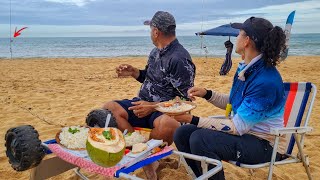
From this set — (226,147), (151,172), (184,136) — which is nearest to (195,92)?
(184,136)

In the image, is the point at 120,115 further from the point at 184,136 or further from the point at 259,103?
the point at 259,103

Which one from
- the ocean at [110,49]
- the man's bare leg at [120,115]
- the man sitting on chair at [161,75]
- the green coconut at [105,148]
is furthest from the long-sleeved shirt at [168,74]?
the ocean at [110,49]

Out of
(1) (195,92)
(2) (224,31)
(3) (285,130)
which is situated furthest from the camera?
(2) (224,31)

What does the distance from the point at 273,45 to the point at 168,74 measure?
4.55ft

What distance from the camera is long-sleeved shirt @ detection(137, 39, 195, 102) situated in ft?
11.9

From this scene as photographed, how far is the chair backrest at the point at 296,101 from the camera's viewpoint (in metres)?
3.14

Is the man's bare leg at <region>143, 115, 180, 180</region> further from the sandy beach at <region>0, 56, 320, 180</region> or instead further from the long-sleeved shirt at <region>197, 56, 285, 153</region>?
the long-sleeved shirt at <region>197, 56, 285, 153</region>

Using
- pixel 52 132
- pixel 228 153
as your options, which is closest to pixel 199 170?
pixel 228 153

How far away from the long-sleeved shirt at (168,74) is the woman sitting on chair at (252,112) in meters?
0.97

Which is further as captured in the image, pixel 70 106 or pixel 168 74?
pixel 70 106

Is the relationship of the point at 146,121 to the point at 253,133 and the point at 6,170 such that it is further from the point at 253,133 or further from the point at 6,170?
the point at 6,170

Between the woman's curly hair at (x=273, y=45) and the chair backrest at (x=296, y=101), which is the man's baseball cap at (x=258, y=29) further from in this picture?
the chair backrest at (x=296, y=101)

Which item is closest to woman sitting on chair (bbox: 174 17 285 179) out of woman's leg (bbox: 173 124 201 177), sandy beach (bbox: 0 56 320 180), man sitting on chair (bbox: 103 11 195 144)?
woman's leg (bbox: 173 124 201 177)

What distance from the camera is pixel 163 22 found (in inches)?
147
